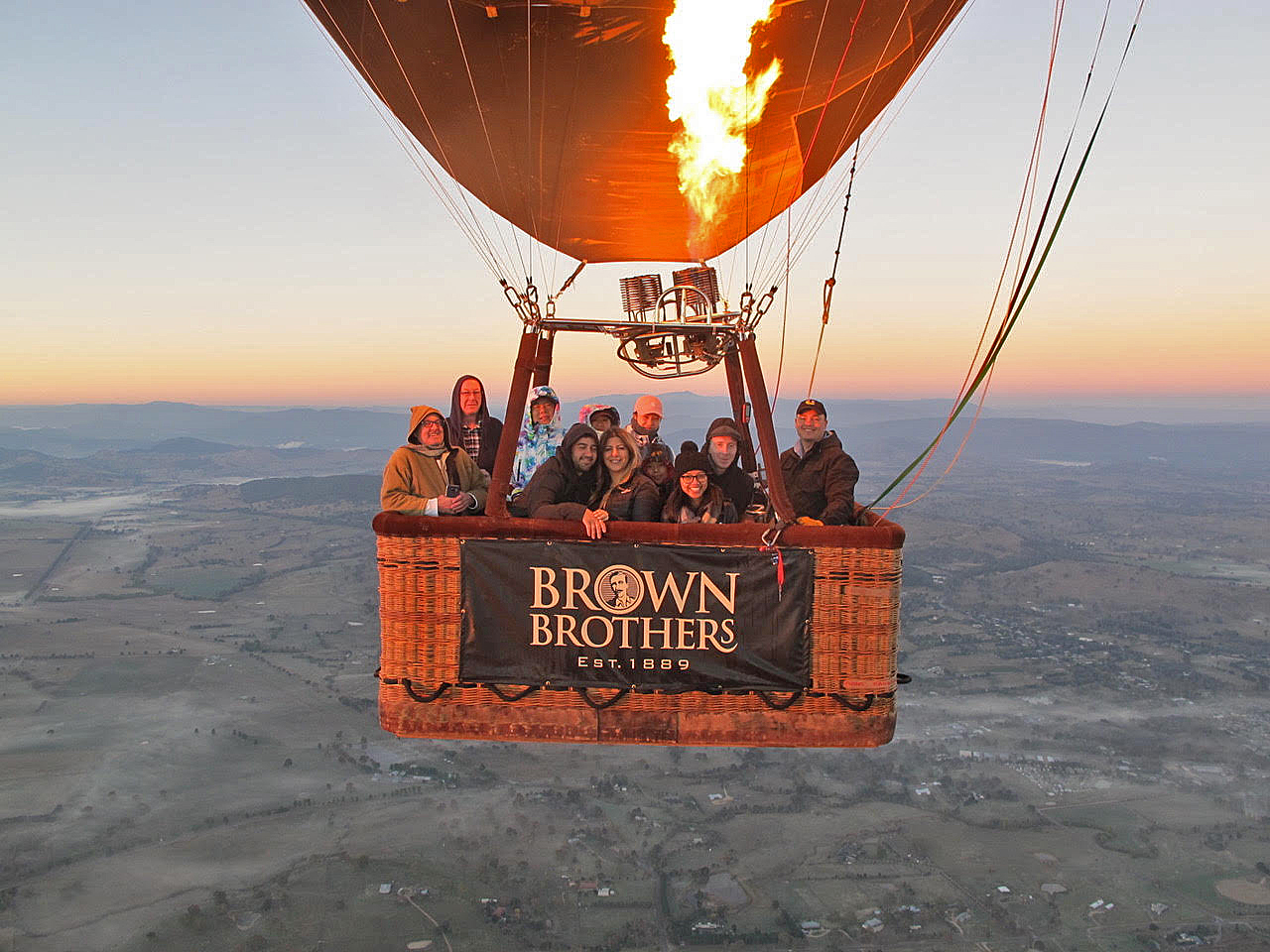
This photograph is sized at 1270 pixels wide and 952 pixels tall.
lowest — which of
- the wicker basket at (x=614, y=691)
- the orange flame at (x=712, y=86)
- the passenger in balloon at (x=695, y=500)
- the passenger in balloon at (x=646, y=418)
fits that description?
the wicker basket at (x=614, y=691)

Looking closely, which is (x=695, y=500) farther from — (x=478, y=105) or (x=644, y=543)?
(x=478, y=105)

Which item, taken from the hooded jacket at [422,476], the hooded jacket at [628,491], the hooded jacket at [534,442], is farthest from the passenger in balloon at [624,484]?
the hooded jacket at [534,442]

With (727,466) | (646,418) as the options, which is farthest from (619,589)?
(646,418)

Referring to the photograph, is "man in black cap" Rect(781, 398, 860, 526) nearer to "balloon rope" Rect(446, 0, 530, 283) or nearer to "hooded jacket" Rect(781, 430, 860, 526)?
"hooded jacket" Rect(781, 430, 860, 526)

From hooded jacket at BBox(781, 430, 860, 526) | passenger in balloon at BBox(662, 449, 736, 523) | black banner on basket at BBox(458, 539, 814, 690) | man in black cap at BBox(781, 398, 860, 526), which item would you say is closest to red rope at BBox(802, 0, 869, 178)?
man in black cap at BBox(781, 398, 860, 526)

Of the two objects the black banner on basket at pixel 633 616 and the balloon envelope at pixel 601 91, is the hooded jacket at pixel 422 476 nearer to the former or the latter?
the black banner on basket at pixel 633 616

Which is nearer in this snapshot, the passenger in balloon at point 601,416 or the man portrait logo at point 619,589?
the man portrait logo at point 619,589

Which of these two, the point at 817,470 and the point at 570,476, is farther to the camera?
the point at 817,470
